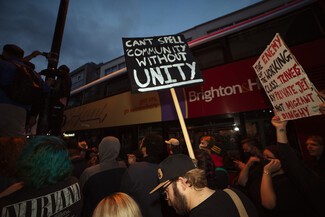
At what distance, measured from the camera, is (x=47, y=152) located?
146 centimetres

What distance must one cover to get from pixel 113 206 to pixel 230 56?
4319mm

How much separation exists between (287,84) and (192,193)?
1.94 metres

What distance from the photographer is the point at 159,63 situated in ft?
9.26

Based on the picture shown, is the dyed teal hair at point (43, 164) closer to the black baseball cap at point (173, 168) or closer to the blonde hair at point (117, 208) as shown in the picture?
the blonde hair at point (117, 208)

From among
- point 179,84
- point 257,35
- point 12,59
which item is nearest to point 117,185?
point 179,84

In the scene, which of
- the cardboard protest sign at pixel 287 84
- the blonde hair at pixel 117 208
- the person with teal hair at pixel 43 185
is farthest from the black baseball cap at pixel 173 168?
the cardboard protest sign at pixel 287 84

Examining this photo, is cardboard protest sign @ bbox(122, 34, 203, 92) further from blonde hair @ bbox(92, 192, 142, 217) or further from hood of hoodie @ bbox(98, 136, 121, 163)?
blonde hair @ bbox(92, 192, 142, 217)

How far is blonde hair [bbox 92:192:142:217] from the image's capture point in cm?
126

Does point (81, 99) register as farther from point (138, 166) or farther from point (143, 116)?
point (138, 166)

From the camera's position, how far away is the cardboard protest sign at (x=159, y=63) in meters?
2.60

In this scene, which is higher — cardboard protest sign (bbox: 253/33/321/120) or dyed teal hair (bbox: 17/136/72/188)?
cardboard protest sign (bbox: 253/33/321/120)

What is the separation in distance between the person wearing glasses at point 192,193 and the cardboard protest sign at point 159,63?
4.14 ft

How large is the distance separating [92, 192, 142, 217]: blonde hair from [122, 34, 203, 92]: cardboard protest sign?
1504mm

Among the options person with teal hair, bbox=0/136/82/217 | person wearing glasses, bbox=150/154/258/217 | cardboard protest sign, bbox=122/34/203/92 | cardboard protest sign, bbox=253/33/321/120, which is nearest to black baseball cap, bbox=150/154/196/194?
person wearing glasses, bbox=150/154/258/217
